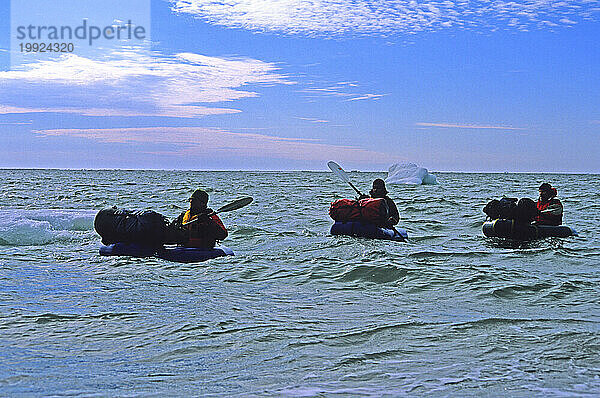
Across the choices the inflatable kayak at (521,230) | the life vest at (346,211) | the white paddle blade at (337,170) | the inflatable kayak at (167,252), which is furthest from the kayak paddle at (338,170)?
the inflatable kayak at (167,252)

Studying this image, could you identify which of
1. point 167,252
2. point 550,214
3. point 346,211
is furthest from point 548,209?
point 167,252

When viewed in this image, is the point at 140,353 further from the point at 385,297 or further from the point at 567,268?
the point at 567,268

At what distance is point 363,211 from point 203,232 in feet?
13.9

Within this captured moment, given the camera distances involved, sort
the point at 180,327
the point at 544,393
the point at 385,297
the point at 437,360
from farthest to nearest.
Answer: the point at 385,297, the point at 180,327, the point at 437,360, the point at 544,393

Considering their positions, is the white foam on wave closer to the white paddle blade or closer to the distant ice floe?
the white paddle blade

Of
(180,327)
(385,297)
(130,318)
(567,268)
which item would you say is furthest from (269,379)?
(567,268)

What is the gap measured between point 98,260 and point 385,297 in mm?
5507

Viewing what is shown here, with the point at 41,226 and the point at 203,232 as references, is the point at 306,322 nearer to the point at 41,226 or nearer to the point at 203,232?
the point at 203,232

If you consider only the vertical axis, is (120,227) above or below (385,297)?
above

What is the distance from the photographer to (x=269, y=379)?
517 cm

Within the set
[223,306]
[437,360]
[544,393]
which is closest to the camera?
[544,393]

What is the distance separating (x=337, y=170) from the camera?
1895 cm

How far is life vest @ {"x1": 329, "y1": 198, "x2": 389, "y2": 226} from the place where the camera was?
1405 cm

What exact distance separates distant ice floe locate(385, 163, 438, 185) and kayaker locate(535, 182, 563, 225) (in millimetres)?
38733
